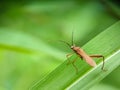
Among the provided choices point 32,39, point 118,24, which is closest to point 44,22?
point 32,39

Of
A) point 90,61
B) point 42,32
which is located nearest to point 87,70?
point 90,61

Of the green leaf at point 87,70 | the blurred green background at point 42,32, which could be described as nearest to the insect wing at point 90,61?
the green leaf at point 87,70

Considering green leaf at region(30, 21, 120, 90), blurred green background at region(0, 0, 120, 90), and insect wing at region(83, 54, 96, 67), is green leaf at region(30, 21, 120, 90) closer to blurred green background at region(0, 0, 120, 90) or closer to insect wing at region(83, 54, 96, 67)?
insect wing at region(83, 54, 96, 67)

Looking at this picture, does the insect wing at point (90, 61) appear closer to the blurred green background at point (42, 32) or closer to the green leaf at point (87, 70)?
the green leaf at point (87, 70)

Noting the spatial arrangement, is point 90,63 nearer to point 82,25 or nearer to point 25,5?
point 82,25

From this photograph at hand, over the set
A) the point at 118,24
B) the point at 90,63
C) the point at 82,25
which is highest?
the point at 82,25

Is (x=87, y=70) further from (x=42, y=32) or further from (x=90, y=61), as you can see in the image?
(x=42, y=32)
